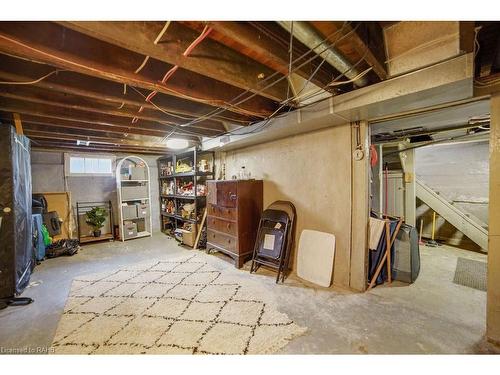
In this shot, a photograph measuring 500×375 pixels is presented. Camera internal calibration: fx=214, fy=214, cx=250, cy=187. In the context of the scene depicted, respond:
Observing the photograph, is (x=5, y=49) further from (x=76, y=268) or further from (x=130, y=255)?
(x=130, y=255)

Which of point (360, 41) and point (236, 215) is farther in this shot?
point (236, 215)

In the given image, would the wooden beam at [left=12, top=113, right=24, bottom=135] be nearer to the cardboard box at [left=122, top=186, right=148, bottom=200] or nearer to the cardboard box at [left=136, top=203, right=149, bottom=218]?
the cardboard box at [left=122, top=186, right=148, bottom=200]

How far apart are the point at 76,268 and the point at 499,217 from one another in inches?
197

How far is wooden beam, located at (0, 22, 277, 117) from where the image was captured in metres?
1.30

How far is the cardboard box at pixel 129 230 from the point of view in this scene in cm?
493

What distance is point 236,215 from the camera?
3.30 meters

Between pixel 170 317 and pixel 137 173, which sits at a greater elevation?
pixel 137 173

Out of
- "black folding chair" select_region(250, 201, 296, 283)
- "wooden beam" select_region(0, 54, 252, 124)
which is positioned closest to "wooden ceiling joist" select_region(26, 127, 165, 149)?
"wooden beam" select_region(0, 54, 252, 124)

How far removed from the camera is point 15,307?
7.41ft

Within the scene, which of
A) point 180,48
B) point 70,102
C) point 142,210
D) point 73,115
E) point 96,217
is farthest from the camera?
point 142,210

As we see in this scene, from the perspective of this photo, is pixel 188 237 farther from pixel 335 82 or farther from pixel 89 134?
pixel 335 82

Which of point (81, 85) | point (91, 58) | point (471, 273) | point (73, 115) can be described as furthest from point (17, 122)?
point (471, 273)

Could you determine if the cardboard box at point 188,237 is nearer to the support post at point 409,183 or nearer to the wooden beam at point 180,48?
the wooden beam at point 180,48

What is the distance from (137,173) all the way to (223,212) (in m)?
3.01
